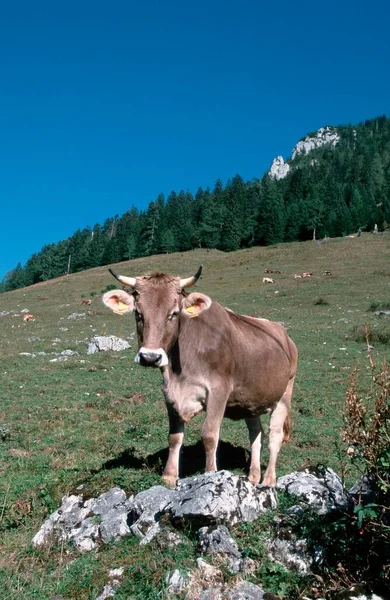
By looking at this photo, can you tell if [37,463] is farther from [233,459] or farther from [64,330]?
[64,330]

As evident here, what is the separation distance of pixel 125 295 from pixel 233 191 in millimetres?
112359

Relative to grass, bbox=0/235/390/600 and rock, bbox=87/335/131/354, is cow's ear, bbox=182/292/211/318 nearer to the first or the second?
grass, bbox=0/235/390/600

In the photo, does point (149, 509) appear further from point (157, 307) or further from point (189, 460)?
point (189, 460)

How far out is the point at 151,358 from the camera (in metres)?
5.35

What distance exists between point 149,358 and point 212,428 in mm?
1414

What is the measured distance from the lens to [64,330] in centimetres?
3130

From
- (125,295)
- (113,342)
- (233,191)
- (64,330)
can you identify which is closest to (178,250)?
(233,191)

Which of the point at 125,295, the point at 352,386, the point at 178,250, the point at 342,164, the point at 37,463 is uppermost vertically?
the point at 342,164

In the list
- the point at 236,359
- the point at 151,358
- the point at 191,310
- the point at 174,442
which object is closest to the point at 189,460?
the point at 174,442

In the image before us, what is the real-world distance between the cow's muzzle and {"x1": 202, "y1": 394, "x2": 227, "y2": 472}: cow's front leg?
46.6 inches

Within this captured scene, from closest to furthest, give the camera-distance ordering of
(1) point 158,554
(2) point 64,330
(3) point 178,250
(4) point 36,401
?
(1) point 158,554 → (4) point 36,401 → (2) point 64,330 → (3) point 178,250

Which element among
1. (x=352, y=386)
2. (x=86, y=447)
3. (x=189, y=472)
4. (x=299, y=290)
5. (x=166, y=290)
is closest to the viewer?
(x=352, y=386)

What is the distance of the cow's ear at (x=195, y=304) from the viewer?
20.6 feet

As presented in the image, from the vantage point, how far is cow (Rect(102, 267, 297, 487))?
5891mm
